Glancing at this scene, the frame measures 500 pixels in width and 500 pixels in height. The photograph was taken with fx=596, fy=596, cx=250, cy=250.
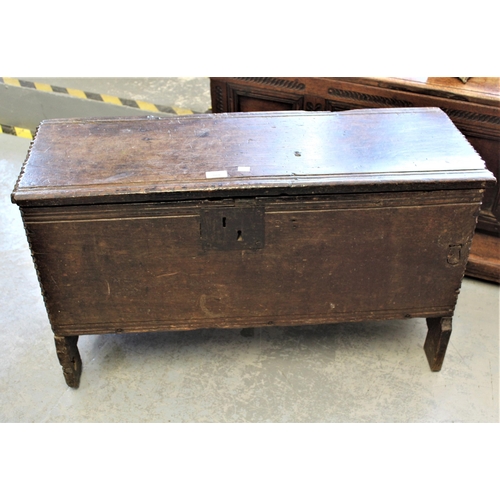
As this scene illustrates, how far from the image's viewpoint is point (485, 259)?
2.84m

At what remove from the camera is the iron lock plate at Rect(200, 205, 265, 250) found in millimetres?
2027

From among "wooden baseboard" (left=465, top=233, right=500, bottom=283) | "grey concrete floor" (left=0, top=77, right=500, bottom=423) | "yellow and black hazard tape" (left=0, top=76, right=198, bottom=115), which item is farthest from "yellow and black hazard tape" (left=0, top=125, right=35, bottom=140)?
"wooden baseboard" (left=465, top=233, right=500, bottom=283)

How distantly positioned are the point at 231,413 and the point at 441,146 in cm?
128

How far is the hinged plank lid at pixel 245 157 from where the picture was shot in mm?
1982

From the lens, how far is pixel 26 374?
244 cm

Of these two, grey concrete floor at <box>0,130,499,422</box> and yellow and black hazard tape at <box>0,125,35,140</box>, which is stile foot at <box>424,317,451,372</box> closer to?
grey concrete floor at <box>0,130,499,422</box>

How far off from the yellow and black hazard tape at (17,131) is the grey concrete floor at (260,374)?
1.62 m

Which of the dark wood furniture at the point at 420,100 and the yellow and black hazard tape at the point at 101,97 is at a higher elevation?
the dark wood furniture at the point at 420,100

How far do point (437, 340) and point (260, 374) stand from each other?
727mm

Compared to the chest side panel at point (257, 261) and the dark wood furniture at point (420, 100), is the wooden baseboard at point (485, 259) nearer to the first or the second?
the dark wood furniture at point (420, 100)

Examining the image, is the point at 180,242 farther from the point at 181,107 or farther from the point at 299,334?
the point at 181,107

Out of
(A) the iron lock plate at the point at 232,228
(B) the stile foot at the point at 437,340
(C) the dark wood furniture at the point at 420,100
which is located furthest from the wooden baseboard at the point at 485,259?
(A) the iron lock plate at the point at 232,228

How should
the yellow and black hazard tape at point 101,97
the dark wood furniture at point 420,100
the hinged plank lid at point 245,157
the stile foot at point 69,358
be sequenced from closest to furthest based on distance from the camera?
the hinged plank lid at point 245,157
the stile foot at point 69,358
the dark wood furniture at point 420,100
the yellow and black hazard tape at point 101,97

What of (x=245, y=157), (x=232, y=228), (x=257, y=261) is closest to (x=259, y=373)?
(x=257, y=261)
